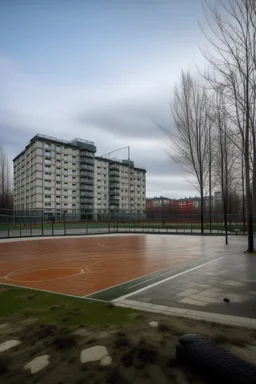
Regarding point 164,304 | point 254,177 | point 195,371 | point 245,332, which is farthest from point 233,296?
point 254,177

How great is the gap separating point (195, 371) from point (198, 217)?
29159 mm

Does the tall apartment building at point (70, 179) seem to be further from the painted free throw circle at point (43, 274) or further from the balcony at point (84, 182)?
the painted free throw circle at point (43, 274)

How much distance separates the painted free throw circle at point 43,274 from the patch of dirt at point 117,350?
3810mm

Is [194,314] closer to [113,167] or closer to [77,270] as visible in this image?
[77,270]

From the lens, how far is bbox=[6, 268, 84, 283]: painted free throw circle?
8406 millimetres

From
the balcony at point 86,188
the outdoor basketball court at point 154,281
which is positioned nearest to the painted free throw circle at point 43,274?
the outdoor basketball court at point 154,281

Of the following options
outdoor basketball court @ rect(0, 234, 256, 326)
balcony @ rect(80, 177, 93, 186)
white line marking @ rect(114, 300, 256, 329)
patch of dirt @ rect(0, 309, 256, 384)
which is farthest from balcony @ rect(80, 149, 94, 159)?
patch of dirt @ rect(0, 309, 256, 384)

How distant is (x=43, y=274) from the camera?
9.06 meters

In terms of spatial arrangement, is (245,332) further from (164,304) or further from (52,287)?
(52,287)

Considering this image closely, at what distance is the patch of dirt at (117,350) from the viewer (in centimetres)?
295

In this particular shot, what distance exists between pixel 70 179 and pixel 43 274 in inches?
3005

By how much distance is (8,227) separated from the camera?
76.2 ft

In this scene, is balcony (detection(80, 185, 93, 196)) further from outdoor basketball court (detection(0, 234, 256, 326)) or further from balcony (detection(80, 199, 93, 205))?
outdoor basketball court (detection(0, 234, 256, 326))

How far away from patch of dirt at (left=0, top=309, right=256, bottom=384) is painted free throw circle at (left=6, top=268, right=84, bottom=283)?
3.81 m
